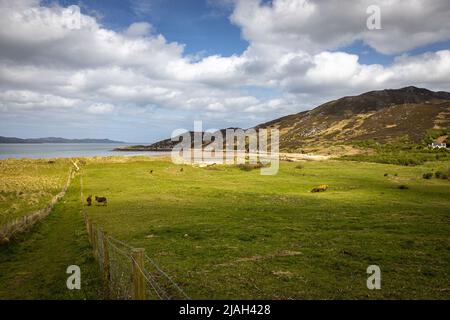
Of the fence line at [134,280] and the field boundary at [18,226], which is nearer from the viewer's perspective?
the fence line at [134,280]

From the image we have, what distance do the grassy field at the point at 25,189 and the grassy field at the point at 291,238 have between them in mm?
6788

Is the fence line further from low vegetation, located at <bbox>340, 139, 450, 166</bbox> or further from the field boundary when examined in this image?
low vegetation, located at <bbox>340, 139, 450, 166</bbox>

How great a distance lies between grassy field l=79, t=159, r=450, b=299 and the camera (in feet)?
46.0

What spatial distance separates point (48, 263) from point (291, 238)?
582 inches

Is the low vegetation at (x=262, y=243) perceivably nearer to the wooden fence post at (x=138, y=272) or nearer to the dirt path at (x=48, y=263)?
the dirt path at (x=48, y=263)

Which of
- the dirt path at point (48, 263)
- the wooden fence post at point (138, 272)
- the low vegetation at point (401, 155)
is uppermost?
the low vegetation at point (401, 155)

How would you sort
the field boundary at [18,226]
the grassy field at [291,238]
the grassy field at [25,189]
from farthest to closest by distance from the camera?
1. the grassy field at [25,189]
2. the field boundary at [18,226]
3. the grassy field at [291,238]

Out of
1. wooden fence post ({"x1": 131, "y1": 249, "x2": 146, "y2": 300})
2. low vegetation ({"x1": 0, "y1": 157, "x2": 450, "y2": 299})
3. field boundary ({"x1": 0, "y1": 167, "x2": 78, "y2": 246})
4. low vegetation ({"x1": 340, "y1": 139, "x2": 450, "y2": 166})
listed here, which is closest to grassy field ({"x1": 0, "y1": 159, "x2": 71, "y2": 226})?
field boundary ({"x1": 0, "y1": 167, "x2": 78, "y2": 246})

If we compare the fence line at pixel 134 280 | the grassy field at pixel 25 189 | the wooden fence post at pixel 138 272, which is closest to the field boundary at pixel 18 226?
the grassy field at pixel 25 189

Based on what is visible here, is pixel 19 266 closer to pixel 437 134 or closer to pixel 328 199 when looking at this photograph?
pixel 328 199

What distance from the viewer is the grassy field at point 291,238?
46.0 ft

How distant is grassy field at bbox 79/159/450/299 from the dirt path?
2952mm

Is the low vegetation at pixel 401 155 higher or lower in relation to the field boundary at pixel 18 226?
higher
